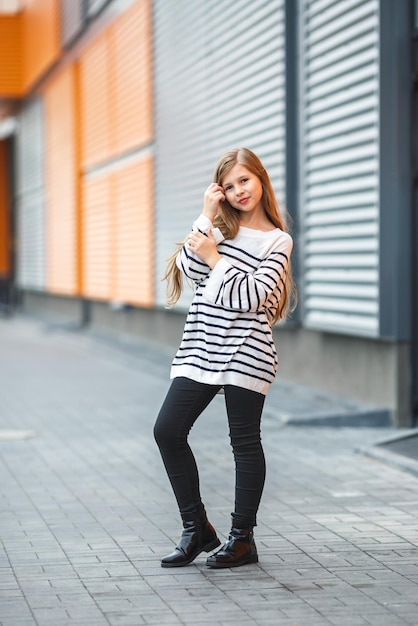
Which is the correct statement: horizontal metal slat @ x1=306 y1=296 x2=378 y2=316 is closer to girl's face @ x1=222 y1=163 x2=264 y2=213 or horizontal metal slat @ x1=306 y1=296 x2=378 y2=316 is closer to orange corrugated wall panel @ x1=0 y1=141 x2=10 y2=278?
girl's face @ x1=222 y1=163 x2=264 y2=213

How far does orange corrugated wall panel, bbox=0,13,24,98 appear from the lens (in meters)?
31.6

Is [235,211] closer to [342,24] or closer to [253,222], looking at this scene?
[253,222]

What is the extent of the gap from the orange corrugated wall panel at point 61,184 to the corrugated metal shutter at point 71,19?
3.08 ft

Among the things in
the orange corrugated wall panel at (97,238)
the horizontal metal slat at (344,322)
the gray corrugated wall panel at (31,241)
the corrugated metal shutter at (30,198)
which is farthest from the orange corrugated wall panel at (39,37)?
the horizontal metal slat at (344,322)

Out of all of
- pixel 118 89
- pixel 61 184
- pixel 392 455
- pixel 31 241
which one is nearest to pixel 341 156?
pixel 392 455

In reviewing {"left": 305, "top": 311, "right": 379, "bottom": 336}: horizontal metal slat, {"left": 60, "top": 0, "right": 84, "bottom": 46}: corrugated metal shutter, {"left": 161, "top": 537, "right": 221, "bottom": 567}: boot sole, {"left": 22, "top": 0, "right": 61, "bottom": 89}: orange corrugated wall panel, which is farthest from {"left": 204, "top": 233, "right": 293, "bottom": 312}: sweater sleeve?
{"left": 22, "top": 0, "right": 61, "bottom": 89}: orange corrugated wall panel

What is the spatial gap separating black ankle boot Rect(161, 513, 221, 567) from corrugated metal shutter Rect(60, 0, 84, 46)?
1765 cm

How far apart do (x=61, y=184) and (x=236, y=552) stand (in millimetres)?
21987

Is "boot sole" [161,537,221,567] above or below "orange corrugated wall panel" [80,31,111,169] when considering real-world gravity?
below

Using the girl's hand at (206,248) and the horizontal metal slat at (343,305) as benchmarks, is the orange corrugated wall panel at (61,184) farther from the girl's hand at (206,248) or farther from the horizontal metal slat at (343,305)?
the girl's hand at (206,248)

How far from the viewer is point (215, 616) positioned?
4848 millimetres

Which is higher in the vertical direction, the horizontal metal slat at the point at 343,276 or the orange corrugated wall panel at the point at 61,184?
the orange corrugated wall panel at the point at 61,184

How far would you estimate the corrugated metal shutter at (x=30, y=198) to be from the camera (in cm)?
3092

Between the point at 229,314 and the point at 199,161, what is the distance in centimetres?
1075
